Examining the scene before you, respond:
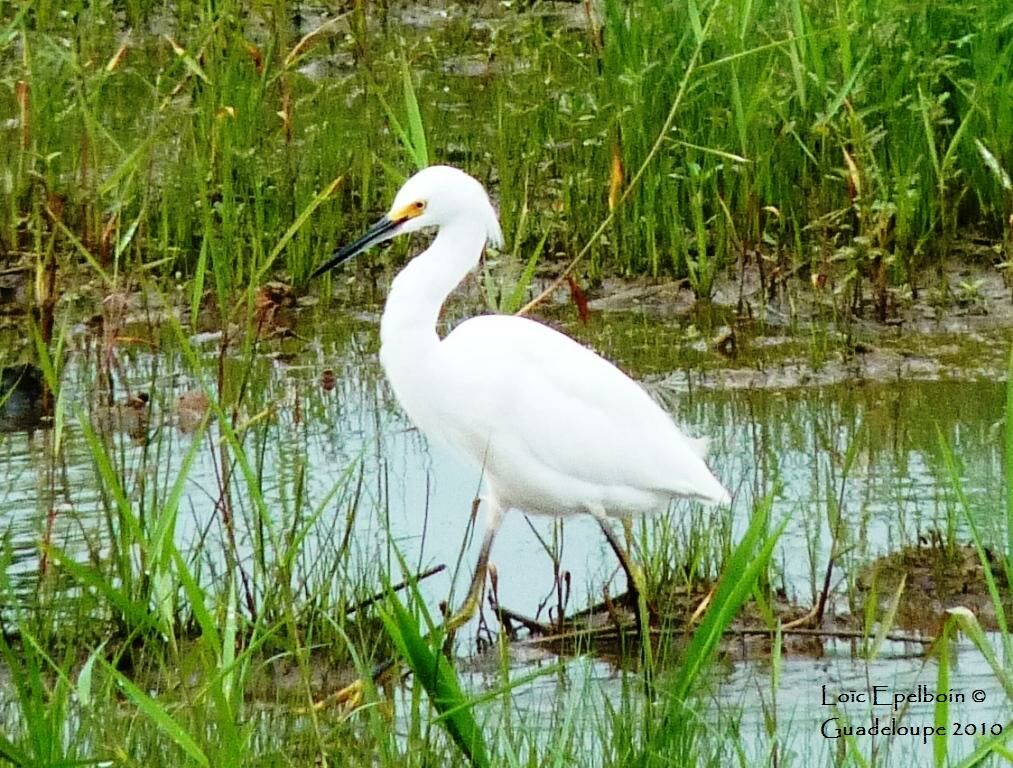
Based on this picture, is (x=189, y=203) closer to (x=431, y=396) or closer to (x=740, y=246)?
(x=740, y=246)

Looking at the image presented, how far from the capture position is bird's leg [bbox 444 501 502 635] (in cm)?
399

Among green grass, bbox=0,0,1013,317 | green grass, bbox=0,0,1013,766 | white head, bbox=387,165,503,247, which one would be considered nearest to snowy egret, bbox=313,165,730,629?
white head, bbox=387,165,503,247

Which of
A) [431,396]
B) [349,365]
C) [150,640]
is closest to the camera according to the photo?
[150,640]

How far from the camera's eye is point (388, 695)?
374 centimetres

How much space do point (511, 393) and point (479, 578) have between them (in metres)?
0.41

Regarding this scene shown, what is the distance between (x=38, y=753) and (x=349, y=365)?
3421mm

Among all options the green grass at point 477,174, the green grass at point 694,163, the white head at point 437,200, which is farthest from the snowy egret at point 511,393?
the green grass at point 694,163

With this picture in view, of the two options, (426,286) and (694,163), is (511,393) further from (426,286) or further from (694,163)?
(694,163)

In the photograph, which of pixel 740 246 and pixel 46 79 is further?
pixel 46 79

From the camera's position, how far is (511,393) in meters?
4.16

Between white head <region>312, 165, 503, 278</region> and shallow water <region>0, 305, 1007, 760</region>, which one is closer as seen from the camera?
shallow water <region>0, 305, 1007, 760</region>

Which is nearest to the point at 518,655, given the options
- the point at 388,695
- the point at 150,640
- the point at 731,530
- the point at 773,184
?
the point at 388,695

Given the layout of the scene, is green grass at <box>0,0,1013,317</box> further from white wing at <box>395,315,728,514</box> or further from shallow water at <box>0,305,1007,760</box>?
white wing at <box>395,315,728,514</box>

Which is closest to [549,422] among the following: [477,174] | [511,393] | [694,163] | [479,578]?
[511,393]
